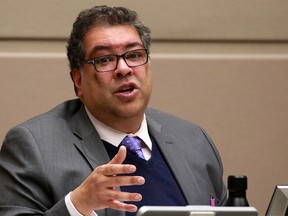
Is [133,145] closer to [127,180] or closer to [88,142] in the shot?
[88,142]

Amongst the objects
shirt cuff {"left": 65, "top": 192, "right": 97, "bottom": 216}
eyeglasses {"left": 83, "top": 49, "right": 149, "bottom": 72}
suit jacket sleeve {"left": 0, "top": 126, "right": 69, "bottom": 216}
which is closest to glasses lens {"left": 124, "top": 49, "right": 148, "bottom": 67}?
eyeglasses {"left": 83, "top": 49, "right": 149, "bottom": 72}

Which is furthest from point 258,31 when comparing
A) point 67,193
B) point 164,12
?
point 67,193

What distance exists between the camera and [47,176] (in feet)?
8.36

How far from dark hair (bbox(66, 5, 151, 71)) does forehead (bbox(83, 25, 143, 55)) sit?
2 centimetres

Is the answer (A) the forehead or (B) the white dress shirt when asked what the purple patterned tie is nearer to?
(B) the white dress shirt

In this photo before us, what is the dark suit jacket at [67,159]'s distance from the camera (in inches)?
99.7

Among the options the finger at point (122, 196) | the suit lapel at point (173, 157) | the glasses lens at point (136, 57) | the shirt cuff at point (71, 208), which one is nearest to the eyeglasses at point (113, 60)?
the glasses lens at point (136, 57)

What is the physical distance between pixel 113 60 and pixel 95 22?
16 centimetres

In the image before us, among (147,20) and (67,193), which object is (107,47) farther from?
(147,20)

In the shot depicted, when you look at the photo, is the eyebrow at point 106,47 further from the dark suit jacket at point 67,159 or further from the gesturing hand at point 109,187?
the gesturing hand at point 109,187

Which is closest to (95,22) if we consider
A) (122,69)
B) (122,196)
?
(122,69)

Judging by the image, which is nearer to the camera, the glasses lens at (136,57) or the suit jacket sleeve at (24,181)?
the suit jacket sleeve at (24,181)

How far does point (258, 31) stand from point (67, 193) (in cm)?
157

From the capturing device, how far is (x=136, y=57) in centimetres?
282
